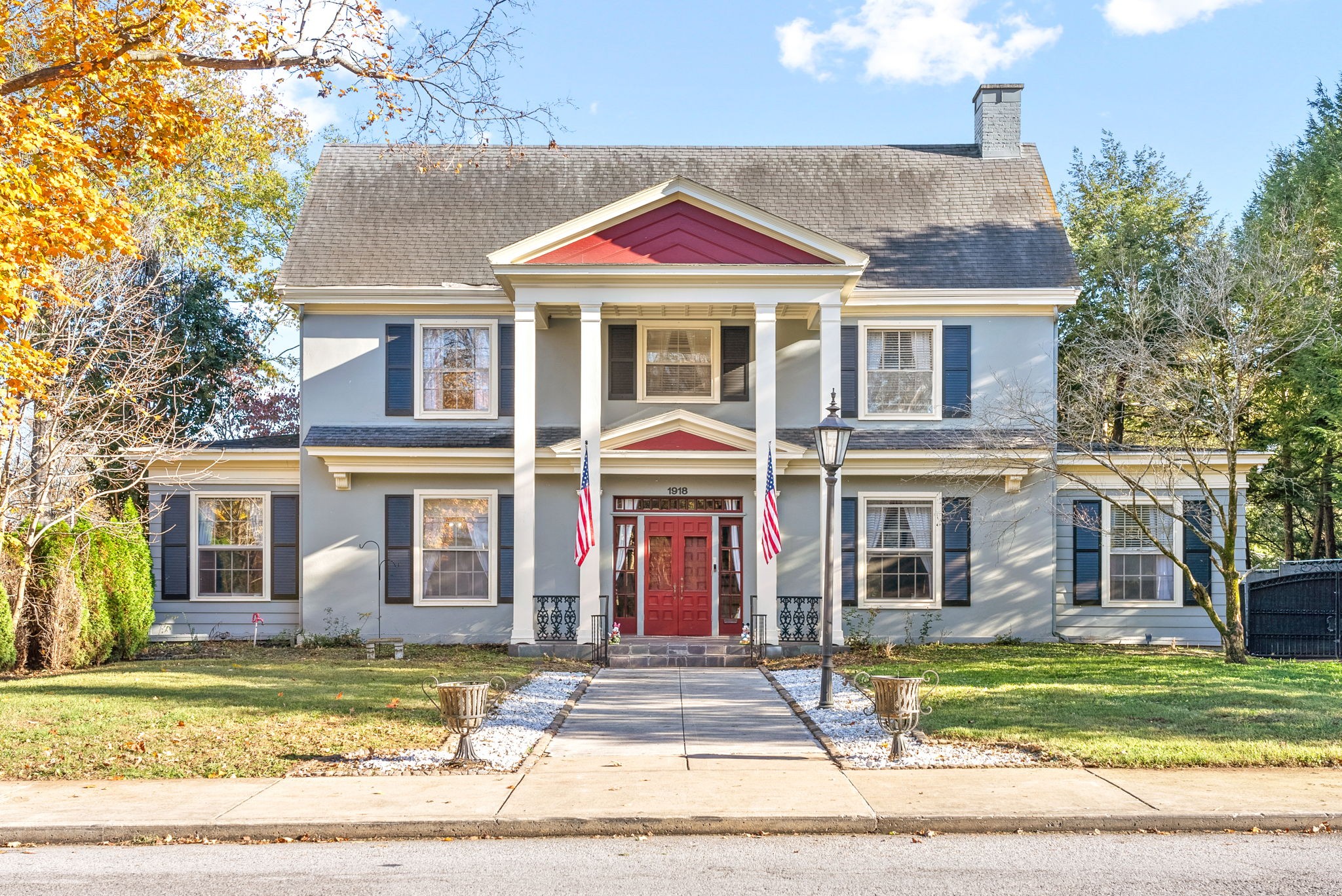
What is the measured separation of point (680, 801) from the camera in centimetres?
853

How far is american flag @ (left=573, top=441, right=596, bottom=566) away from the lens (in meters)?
17.6

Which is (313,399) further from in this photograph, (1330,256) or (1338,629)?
→ (1330,256)

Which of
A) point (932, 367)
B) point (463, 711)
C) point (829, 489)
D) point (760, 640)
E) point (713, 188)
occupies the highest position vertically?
point (713, 188)

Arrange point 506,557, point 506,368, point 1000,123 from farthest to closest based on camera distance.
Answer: point 1000,123, point 506,368, point 506,557

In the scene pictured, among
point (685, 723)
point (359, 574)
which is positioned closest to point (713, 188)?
point (359, 574)

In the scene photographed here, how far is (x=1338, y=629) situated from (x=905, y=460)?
7898mm

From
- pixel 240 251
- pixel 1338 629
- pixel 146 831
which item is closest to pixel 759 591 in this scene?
pixel 1338 629

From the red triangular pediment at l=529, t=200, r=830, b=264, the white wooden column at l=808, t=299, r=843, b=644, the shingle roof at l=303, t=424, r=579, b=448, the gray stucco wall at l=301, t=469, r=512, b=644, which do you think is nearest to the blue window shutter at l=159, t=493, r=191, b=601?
the gray stucco wall at l=301, t=469, r=512, b=644

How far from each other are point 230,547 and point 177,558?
101 centimetres

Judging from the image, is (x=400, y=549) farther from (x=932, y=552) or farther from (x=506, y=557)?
(x=932, y=552)

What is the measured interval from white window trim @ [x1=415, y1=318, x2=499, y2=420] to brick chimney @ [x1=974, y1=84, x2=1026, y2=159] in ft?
35.7

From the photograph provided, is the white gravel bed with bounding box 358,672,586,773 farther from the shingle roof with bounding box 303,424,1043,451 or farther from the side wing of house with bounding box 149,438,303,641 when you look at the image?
the side wing of house with bounding box 149,438,303,641

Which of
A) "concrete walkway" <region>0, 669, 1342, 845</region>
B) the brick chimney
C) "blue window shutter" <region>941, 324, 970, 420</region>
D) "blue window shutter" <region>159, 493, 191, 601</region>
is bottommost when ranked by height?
"concrete walkway" <region>0, 669, 1342, 845</region>

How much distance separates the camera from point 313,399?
66.5 ft
